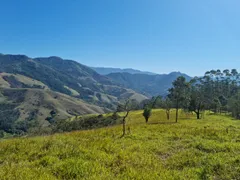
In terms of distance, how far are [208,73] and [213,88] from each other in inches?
593

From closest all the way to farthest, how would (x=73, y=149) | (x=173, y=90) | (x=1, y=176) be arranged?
(x=1, y=176) → (x=73, y=149) → (x=173, y=90)

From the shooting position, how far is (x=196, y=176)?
29.4 ft

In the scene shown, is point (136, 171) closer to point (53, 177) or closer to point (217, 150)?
point (53, 177)

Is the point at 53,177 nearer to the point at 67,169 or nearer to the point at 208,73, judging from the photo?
the point at 67,169

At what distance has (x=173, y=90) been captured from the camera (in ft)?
203

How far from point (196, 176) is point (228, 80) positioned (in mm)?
173692

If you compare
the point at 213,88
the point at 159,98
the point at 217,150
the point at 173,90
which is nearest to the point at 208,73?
the point at 213,88

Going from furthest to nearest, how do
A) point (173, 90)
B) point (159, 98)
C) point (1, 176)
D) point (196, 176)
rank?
point (159, 98)
point (173, 90)
point (196, 176)
point (1, 176)

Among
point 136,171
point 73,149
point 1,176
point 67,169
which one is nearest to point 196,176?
point 136,171

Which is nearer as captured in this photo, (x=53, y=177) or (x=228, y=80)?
(x=53, y=177)

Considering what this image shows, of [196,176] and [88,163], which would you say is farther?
[88,163]

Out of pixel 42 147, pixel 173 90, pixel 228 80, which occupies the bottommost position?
pixel 42 147

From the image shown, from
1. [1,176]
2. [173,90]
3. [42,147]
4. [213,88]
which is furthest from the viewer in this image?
[213,88]

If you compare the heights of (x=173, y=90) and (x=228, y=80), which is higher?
(x=228, y=80)
